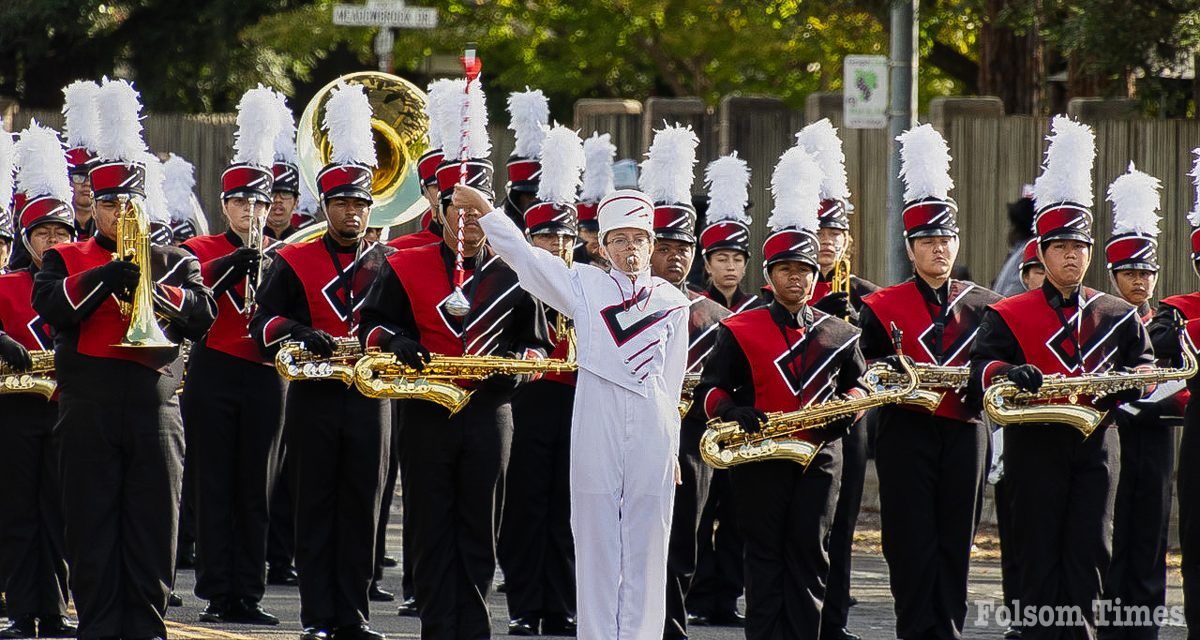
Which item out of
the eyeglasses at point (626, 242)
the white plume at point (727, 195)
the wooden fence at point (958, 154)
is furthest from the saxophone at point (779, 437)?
the wooden fence at point (958, 154)

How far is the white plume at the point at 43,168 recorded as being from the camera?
10.8 meters

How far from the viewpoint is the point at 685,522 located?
34.3 feet

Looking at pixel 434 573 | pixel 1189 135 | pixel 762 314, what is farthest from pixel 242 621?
pixel 1189 135

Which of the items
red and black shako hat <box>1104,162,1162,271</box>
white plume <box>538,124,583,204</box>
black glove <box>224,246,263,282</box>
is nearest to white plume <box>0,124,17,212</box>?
black glove <box>224,246,263,282</box>

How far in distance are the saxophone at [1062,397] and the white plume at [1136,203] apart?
0.98 metres

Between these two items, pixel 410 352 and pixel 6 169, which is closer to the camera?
pixel 410 352

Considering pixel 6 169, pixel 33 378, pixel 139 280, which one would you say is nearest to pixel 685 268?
pixel 139 280

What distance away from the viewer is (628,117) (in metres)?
17.6

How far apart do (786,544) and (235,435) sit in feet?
11.4

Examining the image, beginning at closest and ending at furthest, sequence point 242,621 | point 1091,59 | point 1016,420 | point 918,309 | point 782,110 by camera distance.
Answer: point 1016,420 → point 918,309 → point 242,621 → point 1091,59 → point 782,110

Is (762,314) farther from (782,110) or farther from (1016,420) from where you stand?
(782,110)

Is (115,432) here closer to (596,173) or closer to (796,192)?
(796,192)

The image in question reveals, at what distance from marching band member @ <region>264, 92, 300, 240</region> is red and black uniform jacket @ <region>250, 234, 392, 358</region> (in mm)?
1898

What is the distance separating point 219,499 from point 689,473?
2652 mm
